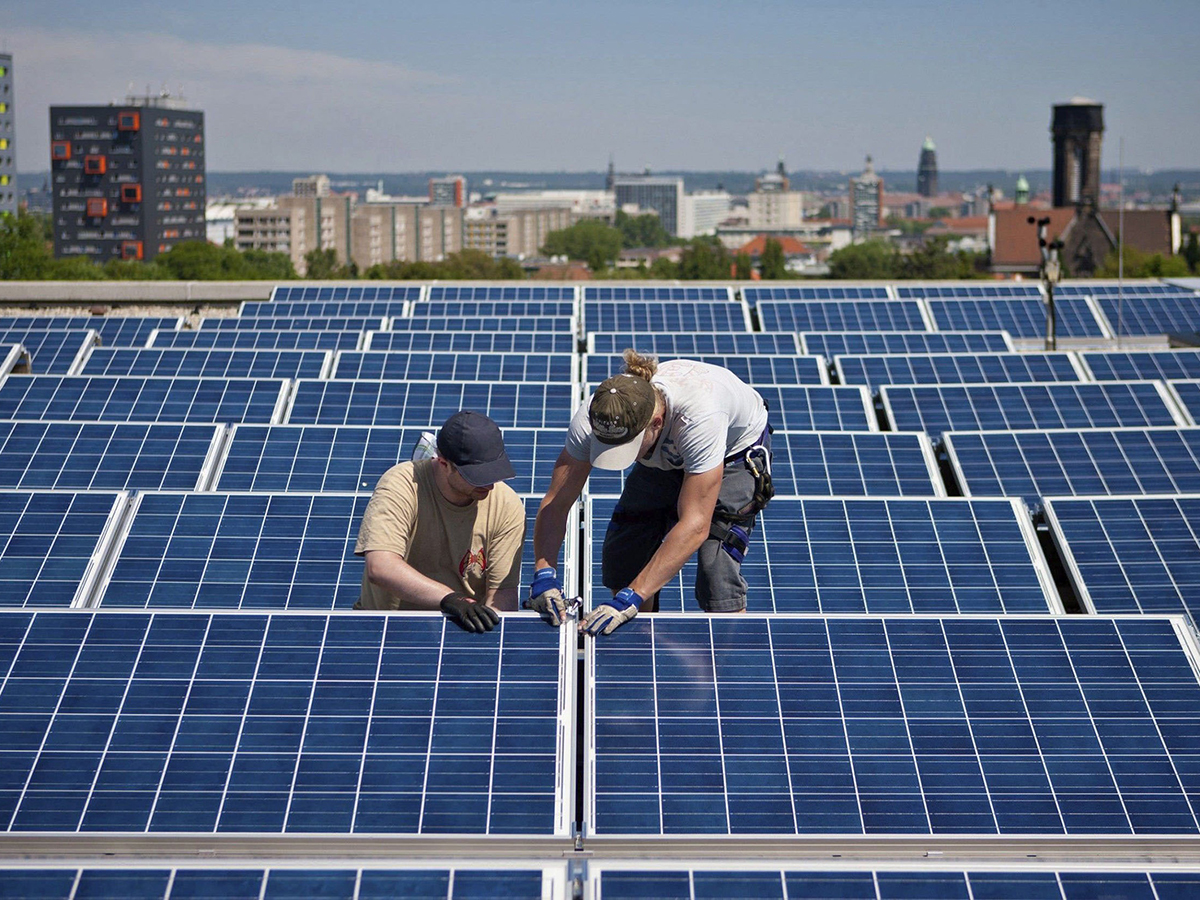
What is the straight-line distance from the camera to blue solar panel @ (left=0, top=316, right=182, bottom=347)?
20234 millimetres

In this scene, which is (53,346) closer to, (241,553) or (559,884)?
(241,553)

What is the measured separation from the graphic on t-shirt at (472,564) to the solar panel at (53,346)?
1239 cm

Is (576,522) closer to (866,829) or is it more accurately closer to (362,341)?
(866,829)

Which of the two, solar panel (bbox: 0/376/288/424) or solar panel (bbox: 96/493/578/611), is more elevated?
solar panel (bbox: 0/376/288/424)

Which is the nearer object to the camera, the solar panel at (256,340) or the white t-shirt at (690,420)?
the white t-shirt at (690,420)

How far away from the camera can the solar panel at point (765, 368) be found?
1571 cm

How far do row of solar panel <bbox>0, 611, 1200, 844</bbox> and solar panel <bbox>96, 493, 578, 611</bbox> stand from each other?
8.34 ft

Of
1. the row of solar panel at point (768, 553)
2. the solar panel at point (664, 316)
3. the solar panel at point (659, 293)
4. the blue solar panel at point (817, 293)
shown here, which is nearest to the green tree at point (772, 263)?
the blue solar panel at point (817, 293)

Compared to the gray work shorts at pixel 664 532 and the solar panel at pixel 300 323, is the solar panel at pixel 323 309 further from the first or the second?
the gray work shorts at pixel 664 532

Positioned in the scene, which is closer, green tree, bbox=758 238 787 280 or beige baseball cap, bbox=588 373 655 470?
beige baseball cap, bbox=588 373 655 470

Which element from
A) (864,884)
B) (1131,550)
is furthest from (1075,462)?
(864,884)

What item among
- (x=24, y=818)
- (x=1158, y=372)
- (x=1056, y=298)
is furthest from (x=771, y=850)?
(x=1056, y=298)

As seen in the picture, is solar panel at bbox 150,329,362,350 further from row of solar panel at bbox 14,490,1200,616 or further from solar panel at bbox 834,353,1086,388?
row of solar panel at bbox 14,490,1200,616

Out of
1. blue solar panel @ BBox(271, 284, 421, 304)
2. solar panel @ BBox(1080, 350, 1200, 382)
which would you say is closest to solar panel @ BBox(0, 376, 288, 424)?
solar panel @ BBox(1080, 350, 1200, 382)
